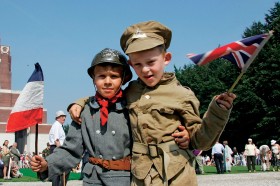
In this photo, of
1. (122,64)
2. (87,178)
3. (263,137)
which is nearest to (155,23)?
(122,64)

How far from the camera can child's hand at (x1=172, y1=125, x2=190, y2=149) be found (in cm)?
297

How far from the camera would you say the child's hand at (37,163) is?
3082 millimetres

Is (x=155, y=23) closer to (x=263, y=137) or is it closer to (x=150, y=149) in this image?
(x=150, y=149)

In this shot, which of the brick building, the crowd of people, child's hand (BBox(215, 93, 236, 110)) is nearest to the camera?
child's hand (BBox(215, 93, 236, 110))

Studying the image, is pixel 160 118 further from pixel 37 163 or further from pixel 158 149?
pixel 37 163

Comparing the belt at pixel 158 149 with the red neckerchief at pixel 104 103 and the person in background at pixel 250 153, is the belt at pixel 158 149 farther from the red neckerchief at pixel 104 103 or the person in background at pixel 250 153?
the person in background at pixel 250 153

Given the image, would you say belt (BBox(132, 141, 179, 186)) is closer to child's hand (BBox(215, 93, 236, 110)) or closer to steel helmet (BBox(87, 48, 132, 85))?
child's hand (BBox(215, 93, 236, 110))

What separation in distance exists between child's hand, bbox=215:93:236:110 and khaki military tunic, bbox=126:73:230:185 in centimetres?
11

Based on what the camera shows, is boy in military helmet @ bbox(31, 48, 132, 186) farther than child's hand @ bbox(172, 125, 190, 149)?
Yes

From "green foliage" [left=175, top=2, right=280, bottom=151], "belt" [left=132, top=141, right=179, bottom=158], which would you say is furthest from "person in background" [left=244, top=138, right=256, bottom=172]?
"belt" [left=132, top=141, right=179, bottom=158]

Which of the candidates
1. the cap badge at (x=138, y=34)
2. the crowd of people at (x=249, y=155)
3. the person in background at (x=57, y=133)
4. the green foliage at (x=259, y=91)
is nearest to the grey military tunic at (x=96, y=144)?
the cap badge at (x=138, y=34)

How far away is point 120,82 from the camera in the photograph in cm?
328

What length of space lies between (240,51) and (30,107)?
6.11ft

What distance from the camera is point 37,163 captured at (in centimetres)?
311
